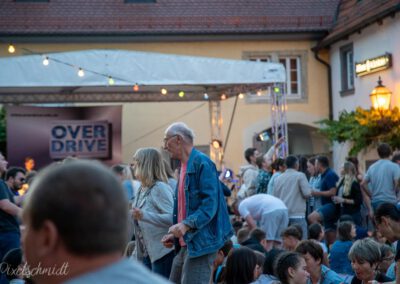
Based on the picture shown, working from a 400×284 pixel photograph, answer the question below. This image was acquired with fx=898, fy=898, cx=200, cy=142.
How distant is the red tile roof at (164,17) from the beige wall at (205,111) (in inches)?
16.3

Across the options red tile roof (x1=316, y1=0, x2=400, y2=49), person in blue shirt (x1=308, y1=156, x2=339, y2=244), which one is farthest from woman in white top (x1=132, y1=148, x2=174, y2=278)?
red tile roof (x1=316, y1=0, x2=400, y2=49)

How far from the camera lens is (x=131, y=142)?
25438mm

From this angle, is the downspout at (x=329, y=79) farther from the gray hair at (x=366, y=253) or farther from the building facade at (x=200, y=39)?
the gray hair at (x=366, y=253)

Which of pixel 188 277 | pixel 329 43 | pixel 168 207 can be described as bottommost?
pixel 188 277

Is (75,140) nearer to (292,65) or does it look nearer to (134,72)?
(134,72)

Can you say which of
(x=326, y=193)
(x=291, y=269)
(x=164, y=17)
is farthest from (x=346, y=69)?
(x=291, y=269)

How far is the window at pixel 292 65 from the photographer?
25.7 m

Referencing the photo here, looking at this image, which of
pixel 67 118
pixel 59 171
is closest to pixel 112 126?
pixel 67 118

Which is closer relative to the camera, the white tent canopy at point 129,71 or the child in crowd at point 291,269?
the child in crowd at point 291,269

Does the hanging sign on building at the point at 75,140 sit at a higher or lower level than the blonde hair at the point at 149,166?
higher

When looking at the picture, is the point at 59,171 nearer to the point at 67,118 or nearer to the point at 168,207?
the point at 168,207

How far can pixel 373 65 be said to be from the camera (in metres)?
21.4

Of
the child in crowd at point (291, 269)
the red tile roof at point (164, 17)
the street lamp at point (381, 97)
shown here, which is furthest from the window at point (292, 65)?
the child in crowd at point (291, 269)

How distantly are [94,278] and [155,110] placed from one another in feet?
77.3
